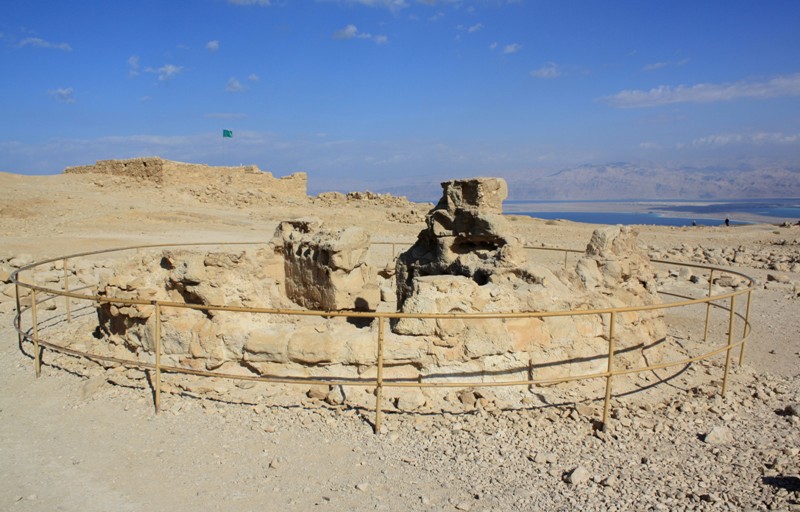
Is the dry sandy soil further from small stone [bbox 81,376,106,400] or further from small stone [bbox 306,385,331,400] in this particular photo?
small stone [bbox 306,385,331,400]

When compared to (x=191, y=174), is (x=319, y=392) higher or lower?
lower

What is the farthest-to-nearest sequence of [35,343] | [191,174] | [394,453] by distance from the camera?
1. [191,174]
2. [35,343]
3. [394,453]

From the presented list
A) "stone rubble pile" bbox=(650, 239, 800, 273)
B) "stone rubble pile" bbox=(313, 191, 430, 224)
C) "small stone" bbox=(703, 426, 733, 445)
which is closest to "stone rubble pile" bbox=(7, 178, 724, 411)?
"small stone" bbox=(703, 426, 733, 445)

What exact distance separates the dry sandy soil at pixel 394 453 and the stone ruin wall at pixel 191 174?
24561mm

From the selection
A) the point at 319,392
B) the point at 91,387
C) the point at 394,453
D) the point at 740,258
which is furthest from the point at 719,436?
the point at 740,258

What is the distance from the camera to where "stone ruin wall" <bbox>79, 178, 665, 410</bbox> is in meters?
6.36

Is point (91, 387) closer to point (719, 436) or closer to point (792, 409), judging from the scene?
point (719, 436)

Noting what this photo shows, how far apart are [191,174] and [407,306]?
93.8 feet

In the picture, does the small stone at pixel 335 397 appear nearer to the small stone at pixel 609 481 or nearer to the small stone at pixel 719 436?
the small stone at pixel 609 481

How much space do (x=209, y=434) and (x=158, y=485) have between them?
2.89 feet

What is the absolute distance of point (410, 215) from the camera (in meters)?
30.7

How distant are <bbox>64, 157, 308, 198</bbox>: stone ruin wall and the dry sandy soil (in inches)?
967

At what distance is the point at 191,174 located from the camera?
31.9m

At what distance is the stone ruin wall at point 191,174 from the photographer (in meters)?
30.4
